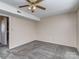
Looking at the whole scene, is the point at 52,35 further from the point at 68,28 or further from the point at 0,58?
the point at 0,58

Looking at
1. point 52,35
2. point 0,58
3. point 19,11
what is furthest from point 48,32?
point 0,58

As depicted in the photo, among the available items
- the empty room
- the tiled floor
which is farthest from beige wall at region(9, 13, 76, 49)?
the tiled floor

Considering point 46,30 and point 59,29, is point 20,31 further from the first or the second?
point 59,29

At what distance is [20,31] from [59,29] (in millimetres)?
2905

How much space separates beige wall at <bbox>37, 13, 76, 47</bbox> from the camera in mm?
5324

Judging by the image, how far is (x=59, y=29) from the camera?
601 cm

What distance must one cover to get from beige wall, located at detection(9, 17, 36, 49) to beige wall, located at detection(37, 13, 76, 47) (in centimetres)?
90

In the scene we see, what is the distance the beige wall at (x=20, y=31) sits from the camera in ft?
15.7

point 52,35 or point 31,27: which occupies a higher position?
point 31,27

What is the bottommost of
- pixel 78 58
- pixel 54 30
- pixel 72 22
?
pixel 78 58

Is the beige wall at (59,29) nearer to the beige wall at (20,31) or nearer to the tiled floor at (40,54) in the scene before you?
the beige wall at (20,31)

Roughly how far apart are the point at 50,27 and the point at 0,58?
4.39 metres

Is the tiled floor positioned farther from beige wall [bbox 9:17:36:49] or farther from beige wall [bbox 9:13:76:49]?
beige wall [bbox 9:13:76:49]

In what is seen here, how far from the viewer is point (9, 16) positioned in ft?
15.1
